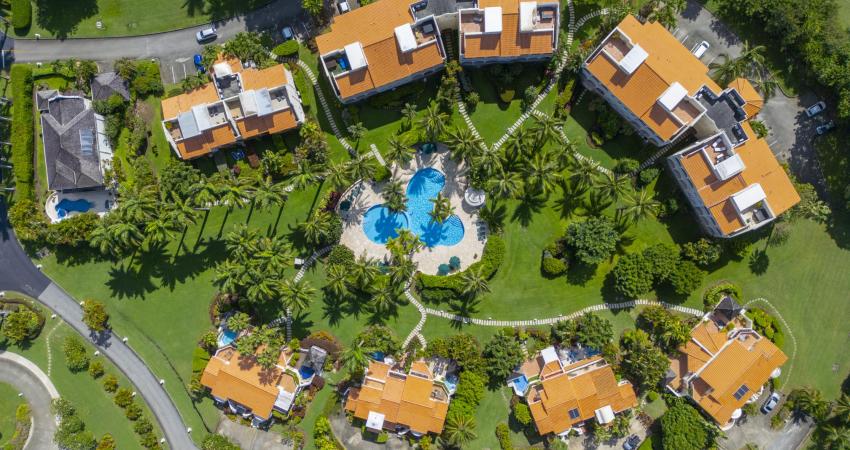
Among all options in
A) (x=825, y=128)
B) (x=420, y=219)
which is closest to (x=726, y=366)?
(x=825, y=128)

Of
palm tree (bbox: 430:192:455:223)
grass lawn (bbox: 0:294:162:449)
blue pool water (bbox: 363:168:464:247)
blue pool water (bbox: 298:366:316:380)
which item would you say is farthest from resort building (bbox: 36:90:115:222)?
palm tree (bbox: 430:192:455:223)

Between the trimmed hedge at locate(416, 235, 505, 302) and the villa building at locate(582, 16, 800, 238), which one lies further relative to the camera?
the trimmed hedge at locate(416, 235, 505, 302)

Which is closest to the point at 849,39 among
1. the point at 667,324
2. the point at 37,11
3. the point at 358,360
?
the point at 667,324

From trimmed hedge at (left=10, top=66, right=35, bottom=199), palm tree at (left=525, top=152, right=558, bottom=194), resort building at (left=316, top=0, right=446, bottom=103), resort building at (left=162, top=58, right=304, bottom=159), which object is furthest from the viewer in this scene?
trimmed hedge at (left=10, top=66, right=35, bottom=199)

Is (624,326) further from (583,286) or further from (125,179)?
(125,179)

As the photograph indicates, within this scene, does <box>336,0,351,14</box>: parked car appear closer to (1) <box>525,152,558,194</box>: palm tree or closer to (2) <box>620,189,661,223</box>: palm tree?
(1) <box>525,152,558,194</box>: palm tree

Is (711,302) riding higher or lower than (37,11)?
lower
